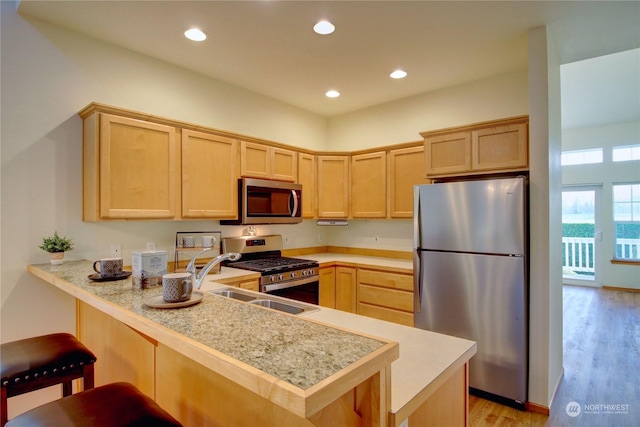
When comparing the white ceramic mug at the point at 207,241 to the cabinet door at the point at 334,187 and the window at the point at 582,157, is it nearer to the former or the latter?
the cabinet door at the point at 334,187

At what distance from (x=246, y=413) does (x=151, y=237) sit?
226 centimetres

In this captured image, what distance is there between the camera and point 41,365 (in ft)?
5.39

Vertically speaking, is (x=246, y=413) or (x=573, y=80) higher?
(x=573, y=80)

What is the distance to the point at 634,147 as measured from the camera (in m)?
6.18

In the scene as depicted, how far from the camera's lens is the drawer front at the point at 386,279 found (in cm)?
338

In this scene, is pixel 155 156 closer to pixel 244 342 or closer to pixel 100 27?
pixel 100 27

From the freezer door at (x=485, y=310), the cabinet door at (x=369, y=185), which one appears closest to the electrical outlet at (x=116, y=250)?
the cabinet door at (x=369, y=185)

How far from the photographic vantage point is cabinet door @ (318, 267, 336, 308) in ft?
12.3

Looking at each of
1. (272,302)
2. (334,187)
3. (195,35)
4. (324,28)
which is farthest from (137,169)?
(334,187)

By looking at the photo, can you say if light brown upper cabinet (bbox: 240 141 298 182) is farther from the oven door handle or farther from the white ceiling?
the oven door handle

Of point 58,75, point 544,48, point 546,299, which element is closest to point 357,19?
point 544,48

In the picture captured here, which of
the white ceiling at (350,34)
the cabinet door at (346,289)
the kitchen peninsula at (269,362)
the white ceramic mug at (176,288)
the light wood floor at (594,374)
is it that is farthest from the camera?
the cabinet door at (346,289)

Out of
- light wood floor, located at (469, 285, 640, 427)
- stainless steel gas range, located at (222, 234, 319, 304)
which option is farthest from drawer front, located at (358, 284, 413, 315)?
light wood floor, located at (469, 285, 640, 427)

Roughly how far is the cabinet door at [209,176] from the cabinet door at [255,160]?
3.8 inches
